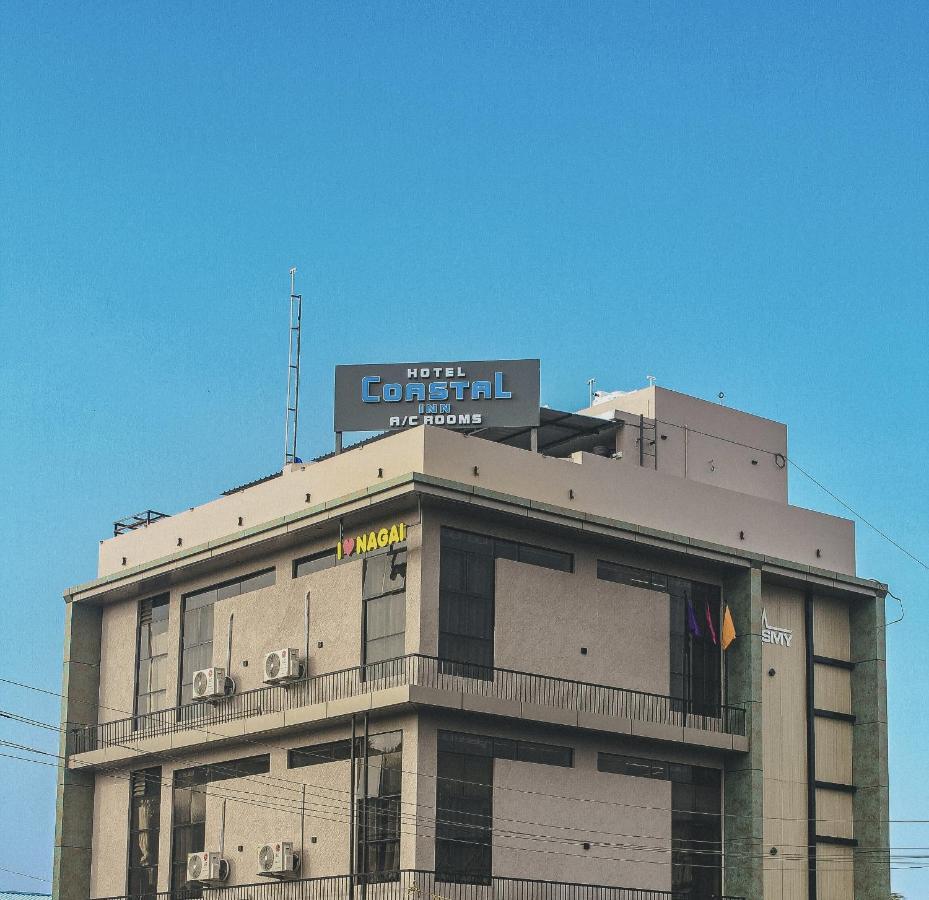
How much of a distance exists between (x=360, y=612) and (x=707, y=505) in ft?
43.2

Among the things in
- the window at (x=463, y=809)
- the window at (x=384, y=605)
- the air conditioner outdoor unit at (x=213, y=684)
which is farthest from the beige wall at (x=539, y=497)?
the window at (x=463, y=809)

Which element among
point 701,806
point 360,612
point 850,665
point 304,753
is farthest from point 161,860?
point 850,665

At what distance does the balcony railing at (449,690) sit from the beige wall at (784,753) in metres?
1.91

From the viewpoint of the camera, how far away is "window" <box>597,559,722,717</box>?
211 ft

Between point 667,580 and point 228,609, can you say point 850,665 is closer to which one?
point 667,580

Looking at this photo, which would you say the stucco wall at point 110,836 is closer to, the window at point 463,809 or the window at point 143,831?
the window at point 143,831

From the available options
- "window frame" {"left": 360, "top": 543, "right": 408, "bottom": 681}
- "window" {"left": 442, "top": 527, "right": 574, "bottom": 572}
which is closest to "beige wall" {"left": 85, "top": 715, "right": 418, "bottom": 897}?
"window frame" {"left": 360, "top": 543, "right": 408, "bottom": 681}

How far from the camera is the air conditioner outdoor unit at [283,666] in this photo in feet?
203

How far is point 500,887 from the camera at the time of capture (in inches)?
2292

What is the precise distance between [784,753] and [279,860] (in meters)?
17.6

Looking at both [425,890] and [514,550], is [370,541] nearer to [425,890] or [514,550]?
[514,550]

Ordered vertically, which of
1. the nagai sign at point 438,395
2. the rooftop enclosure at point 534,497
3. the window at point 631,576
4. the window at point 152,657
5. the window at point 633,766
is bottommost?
the window at point 633,766

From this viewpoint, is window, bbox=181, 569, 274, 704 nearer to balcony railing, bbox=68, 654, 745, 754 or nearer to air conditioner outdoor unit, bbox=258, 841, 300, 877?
balcony railing, bbox=68, 654, 745, 754

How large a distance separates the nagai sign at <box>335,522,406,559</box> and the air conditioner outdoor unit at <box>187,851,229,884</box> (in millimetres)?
10949
